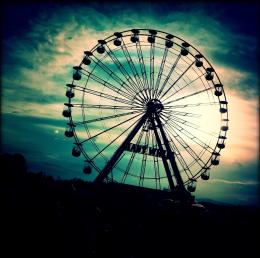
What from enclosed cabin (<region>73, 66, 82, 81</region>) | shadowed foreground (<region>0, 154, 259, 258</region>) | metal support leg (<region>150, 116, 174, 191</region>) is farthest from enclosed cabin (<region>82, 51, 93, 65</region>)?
shadowed foreground (<region>0, 154, 259, 258</region>)

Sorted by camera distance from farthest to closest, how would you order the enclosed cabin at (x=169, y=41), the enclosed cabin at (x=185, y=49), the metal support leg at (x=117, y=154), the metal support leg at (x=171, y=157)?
the enclosed cabin at (x=169, y=41) → the enclosed cabin at (x=185, y=49) → the metal support leg at (x=171, y=157) → the metal support leg at (x=117, y=154)

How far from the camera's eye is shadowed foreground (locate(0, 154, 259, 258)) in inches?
396

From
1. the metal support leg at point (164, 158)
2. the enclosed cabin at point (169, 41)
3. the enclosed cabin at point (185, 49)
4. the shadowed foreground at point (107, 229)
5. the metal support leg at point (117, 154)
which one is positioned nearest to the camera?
the shadowed foreground at point (107, 229)

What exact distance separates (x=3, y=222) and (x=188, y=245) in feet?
28.5

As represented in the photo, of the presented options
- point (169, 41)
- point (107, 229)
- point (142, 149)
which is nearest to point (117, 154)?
point (142, 149)

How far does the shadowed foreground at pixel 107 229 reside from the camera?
10.1 meters

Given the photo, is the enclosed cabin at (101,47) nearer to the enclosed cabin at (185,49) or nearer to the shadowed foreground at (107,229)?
the enclosed cabin at (185,49)

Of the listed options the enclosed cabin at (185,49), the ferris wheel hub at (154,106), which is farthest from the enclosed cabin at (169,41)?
the ferris wheel hub at (154,106)

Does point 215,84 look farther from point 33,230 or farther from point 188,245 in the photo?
point 33,230

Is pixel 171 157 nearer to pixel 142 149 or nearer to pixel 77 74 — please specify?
pixel 142 149

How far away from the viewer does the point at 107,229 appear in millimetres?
11305

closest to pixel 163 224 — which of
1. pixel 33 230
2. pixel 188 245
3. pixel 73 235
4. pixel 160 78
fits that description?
pixel 188 245

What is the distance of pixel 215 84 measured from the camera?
22266 millimetres

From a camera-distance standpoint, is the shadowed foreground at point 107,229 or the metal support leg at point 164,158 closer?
the shadowed foreground at point 107,229
